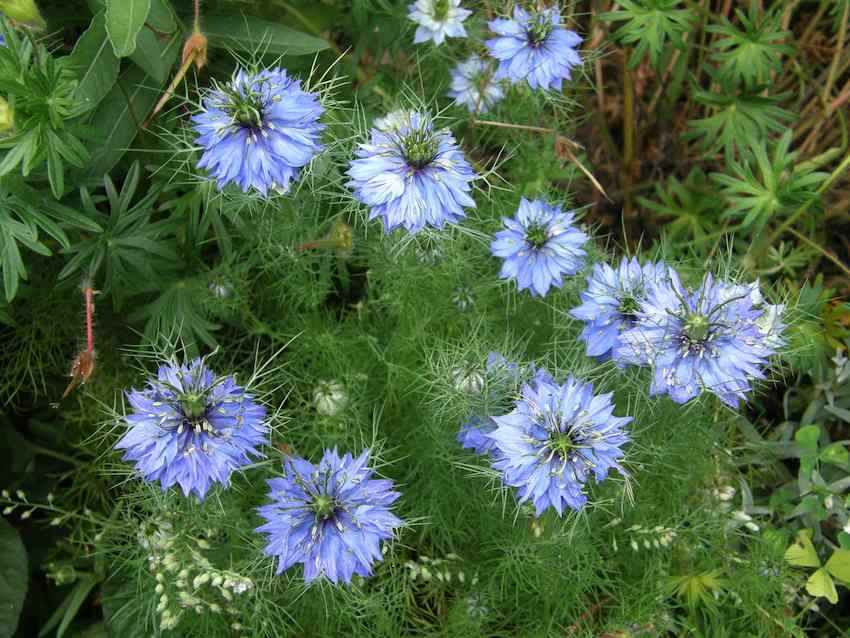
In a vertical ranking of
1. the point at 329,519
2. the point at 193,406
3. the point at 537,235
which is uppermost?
the point at 537,235

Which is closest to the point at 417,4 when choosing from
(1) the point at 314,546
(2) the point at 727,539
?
(1) the point at 314,546

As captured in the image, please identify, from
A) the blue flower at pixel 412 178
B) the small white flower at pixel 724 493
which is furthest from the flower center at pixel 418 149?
the small white flower at pixel 724 493

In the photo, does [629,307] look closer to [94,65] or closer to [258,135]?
[258,135]

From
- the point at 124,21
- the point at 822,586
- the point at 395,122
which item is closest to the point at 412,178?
the point at 395,122

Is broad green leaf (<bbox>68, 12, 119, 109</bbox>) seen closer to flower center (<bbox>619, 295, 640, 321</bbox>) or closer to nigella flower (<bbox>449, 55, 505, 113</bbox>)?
nigella flower (<bbox>449, 55, 505, 113</bbox>)

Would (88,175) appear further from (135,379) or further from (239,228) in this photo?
(135,379)

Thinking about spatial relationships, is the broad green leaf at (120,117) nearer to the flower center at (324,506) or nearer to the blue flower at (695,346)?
the flower center at (324,506)

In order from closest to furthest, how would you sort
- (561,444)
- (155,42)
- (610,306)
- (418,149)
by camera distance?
(561,444) → (418,149) → (610,306) → (155,42)

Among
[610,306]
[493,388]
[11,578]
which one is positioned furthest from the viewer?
[11,578]
